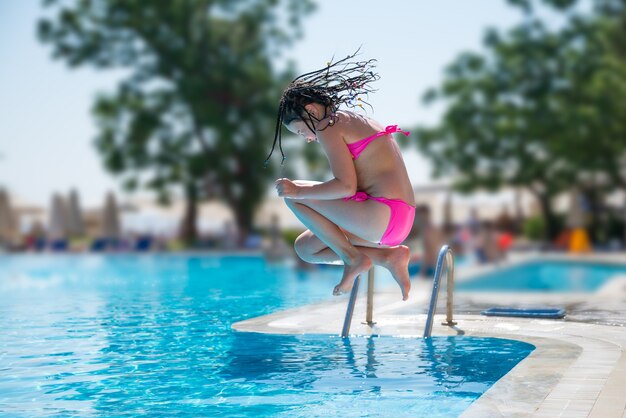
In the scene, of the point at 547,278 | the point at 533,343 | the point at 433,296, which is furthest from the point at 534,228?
the point at 533,343

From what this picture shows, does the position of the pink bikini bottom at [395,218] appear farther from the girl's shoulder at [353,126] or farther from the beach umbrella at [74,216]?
the beach umbrella at [74,216]

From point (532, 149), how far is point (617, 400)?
1079 inches

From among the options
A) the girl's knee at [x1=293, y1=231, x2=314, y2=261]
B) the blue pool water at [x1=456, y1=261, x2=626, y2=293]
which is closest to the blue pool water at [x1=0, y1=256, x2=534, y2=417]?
the girl's knee at [x1=293, y1=231, x2=314, y2=261]

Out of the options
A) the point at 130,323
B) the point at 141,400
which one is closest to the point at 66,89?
the point at 130,323

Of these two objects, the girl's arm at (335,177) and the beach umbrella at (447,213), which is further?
the beach umbrella at (447,213)

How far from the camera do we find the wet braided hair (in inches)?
212

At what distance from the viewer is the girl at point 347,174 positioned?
5.36 m

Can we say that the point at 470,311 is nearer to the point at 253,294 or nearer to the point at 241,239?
the point at 253,294

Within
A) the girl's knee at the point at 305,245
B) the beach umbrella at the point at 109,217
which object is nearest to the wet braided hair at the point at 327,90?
the girl's knee at the point at 305,245

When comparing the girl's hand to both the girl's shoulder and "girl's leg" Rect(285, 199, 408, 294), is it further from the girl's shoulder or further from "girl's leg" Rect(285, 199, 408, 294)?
the girl's shoulder

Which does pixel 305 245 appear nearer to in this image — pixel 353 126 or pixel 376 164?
pixel 376 164

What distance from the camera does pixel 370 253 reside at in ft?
19.4

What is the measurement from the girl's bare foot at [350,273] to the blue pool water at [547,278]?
367 inches

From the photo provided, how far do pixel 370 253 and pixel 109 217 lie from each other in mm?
31975
